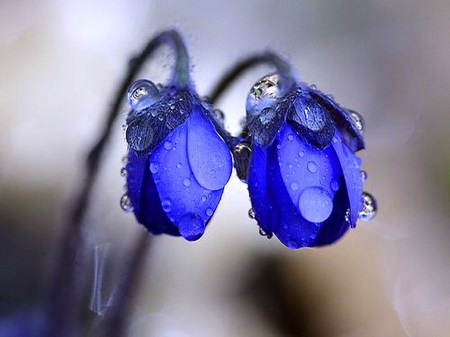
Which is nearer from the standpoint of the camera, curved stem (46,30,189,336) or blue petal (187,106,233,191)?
blue petal (187,106,233,191)

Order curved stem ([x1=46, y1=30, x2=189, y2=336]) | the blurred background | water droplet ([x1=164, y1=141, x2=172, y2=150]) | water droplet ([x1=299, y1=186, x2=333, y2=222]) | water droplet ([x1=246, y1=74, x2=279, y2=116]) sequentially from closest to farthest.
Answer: water droplet ([x1=299, y1=186, x2=333, y2=222]) → water droplet ([x1=164, y1=141, x2=172, y2=150]) → water droplet ([x1=246, y1=74, x2=279, y2=116]) → curved stem ([x1=46, y1=30, x2=189, y2=336]) → the blurred background

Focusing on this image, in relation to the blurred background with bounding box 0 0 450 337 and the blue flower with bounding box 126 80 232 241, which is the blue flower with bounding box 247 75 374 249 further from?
the blurred background with bounding box 0 0 450 337

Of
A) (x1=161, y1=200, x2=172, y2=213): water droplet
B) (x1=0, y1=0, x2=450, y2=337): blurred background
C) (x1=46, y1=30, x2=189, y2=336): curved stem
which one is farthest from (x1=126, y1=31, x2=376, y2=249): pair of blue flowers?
(x1=46, y1=30, x2=189, y2=336): curved stem

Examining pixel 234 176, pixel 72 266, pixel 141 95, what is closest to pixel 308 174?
pixel 141 95

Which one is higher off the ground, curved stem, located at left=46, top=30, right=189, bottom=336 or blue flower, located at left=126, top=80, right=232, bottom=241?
blue flower, located at left=126, top=80, right=232, bottom=241

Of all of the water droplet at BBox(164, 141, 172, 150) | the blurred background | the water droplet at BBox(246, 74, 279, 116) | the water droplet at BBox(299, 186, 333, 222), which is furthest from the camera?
the blurred background

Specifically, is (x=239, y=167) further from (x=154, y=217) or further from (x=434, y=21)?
(x=434, y=21)
